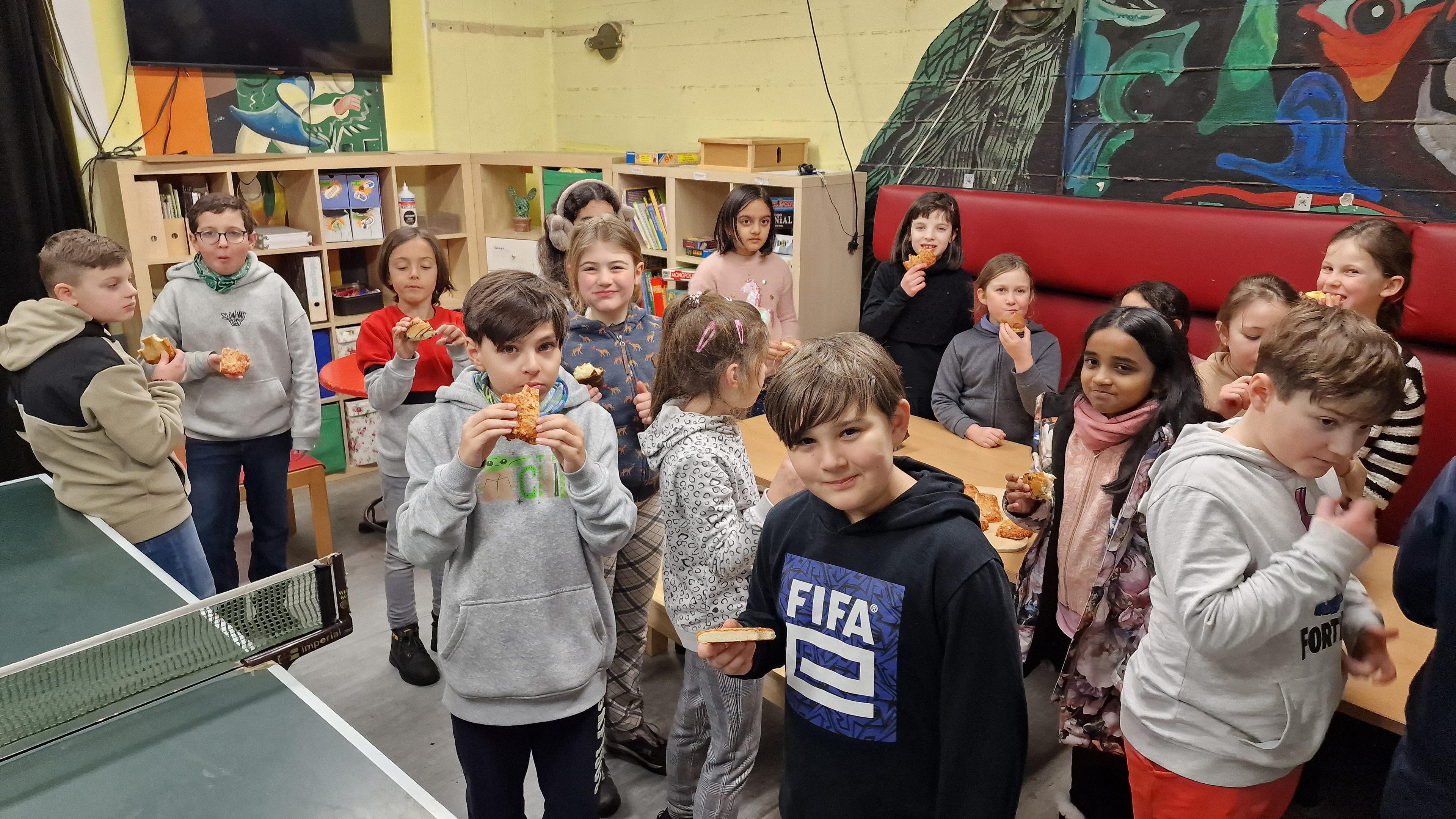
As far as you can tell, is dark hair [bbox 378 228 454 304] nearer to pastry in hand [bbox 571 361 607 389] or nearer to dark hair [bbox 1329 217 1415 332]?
pastry in hand [bbox 571 361 607 389]

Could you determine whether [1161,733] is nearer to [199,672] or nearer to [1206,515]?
[1206,515]

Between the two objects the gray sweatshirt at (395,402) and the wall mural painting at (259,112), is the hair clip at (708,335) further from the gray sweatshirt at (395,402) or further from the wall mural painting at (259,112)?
the wall mural painting at (259,112)

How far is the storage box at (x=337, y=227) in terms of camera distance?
5496mm

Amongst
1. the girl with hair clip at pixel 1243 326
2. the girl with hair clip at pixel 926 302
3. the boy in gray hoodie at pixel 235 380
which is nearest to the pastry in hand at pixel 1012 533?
the girl with hair clip at pixel 1243 326

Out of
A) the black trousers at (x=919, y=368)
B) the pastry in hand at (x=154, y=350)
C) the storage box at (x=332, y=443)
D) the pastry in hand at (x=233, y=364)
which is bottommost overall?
the storage box at (x=332, y=443)

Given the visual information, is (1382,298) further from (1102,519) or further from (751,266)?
(751,266)

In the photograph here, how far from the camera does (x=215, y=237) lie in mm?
3420

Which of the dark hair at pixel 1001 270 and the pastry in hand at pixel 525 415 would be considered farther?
the dark hair at pixel 1001 270

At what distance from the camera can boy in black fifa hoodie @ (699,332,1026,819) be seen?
1.37 metres

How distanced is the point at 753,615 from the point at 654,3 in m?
5.27

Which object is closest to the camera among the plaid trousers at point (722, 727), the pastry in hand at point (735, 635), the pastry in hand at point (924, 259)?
the pastry in hand at point (735, 635)

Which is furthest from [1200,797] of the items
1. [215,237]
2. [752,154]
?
[752,154]

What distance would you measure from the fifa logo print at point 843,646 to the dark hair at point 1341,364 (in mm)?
807

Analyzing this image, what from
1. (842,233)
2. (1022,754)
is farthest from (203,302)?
(1022,754)
